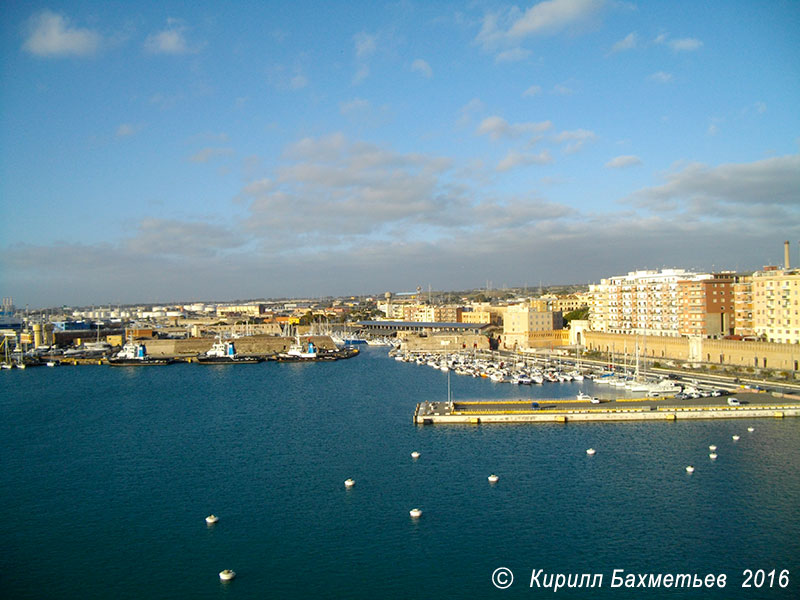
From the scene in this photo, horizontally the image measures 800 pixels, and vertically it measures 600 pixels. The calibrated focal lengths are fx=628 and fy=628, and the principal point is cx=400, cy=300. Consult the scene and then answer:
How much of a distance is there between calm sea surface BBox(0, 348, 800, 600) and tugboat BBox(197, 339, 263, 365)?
45.7ft

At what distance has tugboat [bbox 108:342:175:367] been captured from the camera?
2794 cm

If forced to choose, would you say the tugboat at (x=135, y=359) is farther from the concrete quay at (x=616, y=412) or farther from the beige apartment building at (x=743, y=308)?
the beige apartment building at (x=743, y=308)

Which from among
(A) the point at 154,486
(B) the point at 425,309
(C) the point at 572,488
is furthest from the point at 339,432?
(B) the point at 425,309

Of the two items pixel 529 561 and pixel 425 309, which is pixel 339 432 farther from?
pixel 425 309

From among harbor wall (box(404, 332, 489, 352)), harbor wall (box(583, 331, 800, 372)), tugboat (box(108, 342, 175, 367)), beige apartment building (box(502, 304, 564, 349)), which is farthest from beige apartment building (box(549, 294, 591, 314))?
→ tugboat (box(108, 342, 175, 367))

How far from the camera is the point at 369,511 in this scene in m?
7.80

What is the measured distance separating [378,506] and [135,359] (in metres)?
23.5

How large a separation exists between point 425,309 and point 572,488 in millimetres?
38686

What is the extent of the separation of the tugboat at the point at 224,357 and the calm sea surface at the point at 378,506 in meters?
13.9

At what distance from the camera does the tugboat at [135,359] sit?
27.9m
